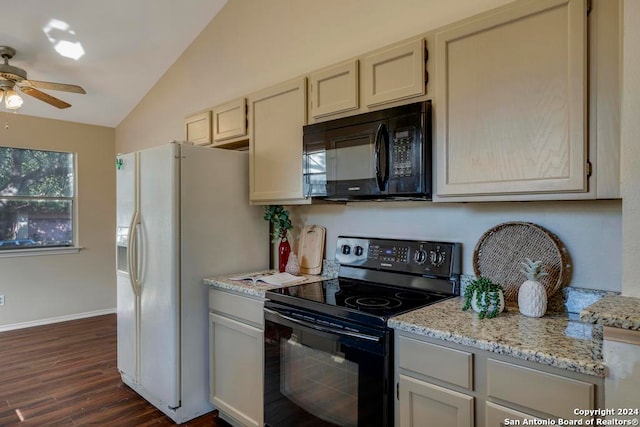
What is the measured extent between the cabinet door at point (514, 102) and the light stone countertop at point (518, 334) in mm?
476

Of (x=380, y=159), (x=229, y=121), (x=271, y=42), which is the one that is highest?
(x=271, y=42)

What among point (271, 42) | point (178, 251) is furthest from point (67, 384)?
point (271, 42)

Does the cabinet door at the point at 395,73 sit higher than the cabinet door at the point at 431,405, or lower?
higher

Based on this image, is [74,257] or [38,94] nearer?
[38,94]

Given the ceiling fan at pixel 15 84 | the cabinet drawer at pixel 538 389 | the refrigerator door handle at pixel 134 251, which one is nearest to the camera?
the cabinet drawer at pixel 538 389

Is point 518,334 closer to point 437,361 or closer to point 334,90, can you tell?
point 437,361

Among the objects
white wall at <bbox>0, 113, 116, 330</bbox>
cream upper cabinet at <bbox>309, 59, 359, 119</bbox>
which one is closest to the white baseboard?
white wall at <bbox>0, 113, 116, 330</bbox>

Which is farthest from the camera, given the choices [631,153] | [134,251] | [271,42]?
[271,42]

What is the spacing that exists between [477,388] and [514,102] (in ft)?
3.34

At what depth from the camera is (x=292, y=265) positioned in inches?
101

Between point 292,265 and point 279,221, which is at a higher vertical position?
point 279,221

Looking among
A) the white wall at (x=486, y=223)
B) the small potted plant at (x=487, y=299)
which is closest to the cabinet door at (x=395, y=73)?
the white wall at (x=486, y=223)

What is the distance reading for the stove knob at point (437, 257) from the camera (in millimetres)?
1962

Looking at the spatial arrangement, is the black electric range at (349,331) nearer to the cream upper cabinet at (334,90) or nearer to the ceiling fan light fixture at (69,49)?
the cream upper cabinet at (334,90)
